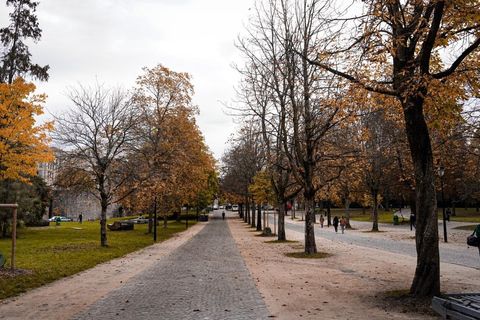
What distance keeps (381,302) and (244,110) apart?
1401 centimetres

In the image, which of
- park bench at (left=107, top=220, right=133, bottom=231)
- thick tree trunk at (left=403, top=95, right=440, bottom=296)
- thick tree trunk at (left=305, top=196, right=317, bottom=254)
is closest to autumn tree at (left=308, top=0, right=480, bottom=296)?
thick tree trunk at (left=403, top=95, right=440, bottom=296)

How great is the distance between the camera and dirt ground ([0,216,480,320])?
270 inches

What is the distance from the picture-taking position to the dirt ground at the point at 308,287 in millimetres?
6867

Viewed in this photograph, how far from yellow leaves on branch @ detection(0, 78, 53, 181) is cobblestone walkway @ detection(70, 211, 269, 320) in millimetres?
8994

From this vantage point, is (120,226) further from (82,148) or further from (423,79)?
(423,79)

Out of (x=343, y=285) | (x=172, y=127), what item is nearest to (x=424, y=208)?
(x=343, y=285)

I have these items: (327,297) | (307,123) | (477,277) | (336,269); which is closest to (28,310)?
(327,297)

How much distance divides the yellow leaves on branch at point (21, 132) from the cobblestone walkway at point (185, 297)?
8.99m

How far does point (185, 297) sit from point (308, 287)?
3052 mm

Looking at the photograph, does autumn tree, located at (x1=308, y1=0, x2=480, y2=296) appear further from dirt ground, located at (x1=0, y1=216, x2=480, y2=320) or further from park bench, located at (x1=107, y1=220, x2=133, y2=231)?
park bench, located at (x1=107, y1=220, x2=133, y2=231)

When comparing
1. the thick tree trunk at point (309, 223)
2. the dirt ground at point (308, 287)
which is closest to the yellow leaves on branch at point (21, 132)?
the dirt ground at point (308, 287)

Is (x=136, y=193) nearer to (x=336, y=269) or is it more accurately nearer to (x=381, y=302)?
(x=336, y=269)

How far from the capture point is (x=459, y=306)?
5762 millimetres

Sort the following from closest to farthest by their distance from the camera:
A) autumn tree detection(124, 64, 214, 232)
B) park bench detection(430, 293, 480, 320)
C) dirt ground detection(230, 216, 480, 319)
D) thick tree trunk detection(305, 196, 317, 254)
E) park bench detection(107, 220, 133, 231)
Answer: park bench detection(430, 293, 480, 320) → dirt ground detection(230, 216, 480, 319) → thick tree trunk detection(305, 196, 317, 254) → autumn tree detection(124, 64, 214, 232) → park bench detection(107, 220, 133, 231)
